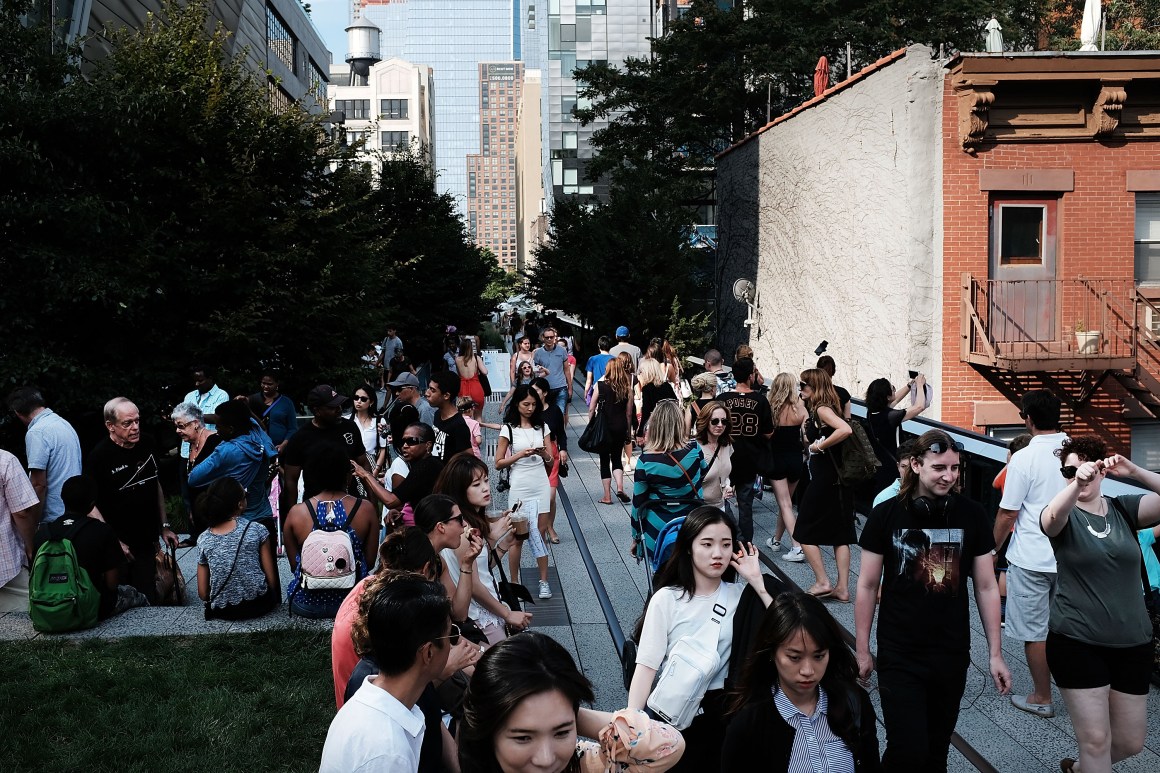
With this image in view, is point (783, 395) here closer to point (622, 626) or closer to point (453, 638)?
point (622, 626)

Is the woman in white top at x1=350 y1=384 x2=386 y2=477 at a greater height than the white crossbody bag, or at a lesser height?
greater

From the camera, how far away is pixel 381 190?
41.1 metres

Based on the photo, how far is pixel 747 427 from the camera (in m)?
10.3

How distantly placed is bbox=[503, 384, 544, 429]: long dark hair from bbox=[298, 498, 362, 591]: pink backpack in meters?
2.68

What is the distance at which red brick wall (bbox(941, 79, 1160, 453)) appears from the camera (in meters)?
16.9

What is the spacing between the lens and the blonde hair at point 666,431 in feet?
24.0

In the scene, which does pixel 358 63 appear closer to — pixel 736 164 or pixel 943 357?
pixel 736 164

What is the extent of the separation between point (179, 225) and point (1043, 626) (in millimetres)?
13660

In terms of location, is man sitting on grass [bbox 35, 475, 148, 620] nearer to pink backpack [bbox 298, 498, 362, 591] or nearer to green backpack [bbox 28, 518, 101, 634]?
green backpack [bbox 28, 518, 101, 634]

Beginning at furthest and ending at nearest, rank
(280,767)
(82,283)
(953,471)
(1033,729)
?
(82,283) < (1033,729) < (280,767) < (953,471)

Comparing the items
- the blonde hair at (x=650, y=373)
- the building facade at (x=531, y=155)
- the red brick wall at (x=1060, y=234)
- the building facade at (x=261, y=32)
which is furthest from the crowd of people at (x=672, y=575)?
the building facade at (x=531, y=155)

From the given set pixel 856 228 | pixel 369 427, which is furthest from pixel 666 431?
pixel 856 228

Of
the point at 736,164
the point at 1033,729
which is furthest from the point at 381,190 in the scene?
the point at 1033,729

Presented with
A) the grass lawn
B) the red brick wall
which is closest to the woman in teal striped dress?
the grass lawn
